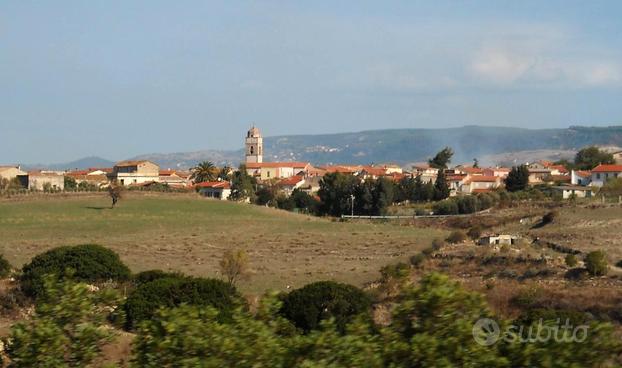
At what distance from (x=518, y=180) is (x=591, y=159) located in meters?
28.3

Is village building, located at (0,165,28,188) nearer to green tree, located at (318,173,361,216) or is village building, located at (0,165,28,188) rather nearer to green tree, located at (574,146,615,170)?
green tree, located at (318,173,361,216)

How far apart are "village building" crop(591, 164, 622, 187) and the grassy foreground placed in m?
34.6

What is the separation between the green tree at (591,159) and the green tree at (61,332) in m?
110

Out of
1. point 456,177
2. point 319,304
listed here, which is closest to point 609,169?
point 456,177

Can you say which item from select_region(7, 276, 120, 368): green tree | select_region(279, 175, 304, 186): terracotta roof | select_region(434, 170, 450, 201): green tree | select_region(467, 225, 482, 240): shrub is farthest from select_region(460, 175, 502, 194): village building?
select_region(7, 276, 120, 368): green tree

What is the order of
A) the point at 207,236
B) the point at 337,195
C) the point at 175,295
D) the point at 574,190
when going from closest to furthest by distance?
the point at 175,295
the point at 207,236
the point at 337,195
the point at 574,190

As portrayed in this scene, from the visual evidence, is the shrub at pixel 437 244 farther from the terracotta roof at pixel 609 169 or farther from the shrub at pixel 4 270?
the terracotta roof at pixel 609 169

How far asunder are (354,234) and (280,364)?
2049 inches

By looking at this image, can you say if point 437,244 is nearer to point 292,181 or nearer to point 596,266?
point 596,266

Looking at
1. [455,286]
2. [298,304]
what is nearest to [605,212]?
[298,304]

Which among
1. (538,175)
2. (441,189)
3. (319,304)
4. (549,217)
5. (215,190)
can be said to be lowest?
(319,304)

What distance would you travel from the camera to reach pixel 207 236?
193 ft

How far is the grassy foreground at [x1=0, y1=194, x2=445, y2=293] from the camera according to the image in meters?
43.6

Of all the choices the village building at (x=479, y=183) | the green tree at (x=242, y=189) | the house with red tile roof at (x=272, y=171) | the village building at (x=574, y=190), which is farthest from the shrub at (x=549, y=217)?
the house with red tile roof at (x=272, y=171)
